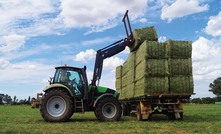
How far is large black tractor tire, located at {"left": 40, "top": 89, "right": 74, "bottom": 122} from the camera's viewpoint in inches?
589

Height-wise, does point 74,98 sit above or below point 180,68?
below

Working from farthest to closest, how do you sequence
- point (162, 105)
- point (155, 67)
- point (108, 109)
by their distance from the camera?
point (162, 105), point (108, 109), point (155, 67)

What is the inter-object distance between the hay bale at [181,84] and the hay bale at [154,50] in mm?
1128

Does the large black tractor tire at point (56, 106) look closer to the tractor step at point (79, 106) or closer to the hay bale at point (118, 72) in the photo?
the tractor step at point (79, 106)

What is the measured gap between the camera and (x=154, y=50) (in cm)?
1531

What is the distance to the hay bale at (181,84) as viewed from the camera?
15320mm

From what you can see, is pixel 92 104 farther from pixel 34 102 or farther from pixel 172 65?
pixel 172 65

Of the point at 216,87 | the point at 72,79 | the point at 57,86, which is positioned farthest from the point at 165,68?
the point at 216,87

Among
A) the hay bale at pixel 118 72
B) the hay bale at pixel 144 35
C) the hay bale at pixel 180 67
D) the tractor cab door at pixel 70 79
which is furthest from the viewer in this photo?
the hay bale at pixel 118 72

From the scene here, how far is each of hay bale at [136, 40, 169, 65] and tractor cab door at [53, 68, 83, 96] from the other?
311 cm

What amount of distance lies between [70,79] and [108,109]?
86.6 inches

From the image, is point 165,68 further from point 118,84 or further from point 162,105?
point 118,84

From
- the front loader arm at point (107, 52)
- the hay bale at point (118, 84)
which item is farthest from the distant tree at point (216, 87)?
the front loader arm at point (107, 52)

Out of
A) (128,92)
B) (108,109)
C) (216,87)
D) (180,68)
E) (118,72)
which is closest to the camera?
(180,68)
